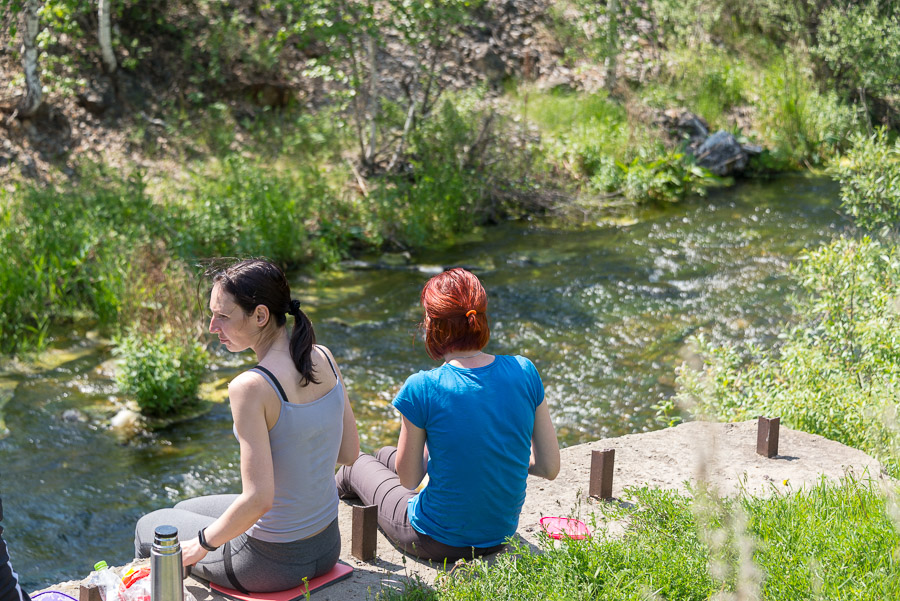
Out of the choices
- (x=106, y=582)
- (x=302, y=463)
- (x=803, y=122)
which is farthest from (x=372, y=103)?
(x=106, y=582)

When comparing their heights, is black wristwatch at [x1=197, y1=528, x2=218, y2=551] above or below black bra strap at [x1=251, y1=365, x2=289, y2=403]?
below

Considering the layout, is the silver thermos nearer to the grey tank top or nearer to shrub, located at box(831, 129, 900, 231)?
the grey tank top

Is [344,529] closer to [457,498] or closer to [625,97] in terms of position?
[457,498]

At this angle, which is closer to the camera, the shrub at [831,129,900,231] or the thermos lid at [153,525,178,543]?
the thermos lid at [153,525,178,543]

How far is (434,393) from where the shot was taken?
3.51 meters

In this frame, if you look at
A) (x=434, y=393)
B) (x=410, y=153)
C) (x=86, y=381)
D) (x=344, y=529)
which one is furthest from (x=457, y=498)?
(x=410, y=153)

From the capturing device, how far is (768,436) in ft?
16.2

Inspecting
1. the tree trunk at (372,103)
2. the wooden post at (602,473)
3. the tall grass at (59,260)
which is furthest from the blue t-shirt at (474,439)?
the tree trunk at (372,103)

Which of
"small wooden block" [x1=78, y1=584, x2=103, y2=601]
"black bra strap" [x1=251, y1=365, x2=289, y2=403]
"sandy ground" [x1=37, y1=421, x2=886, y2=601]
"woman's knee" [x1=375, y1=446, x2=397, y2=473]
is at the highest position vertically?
"black bra strap" [x1=251, y1=365, x2=289, y2=403]

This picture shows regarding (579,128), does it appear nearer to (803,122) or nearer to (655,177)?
(655,177)

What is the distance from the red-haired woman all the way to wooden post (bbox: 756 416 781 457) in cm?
175

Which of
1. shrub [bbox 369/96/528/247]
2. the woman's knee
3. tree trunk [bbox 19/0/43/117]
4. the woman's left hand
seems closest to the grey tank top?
the woman's left hand

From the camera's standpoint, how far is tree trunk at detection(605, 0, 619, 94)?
15.3 metres

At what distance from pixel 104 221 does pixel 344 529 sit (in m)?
6.63
